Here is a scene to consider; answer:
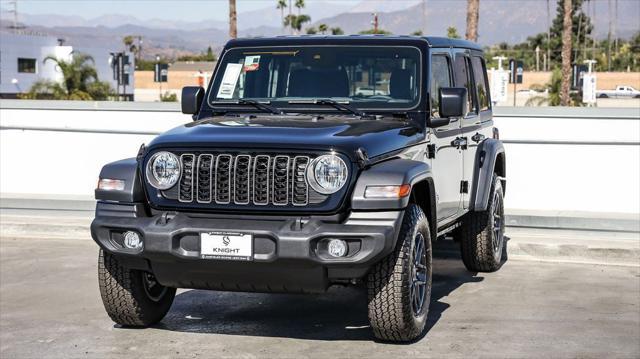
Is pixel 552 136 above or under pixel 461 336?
above

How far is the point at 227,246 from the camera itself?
666 cm

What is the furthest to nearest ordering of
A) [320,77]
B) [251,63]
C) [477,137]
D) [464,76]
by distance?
[477,137]
[464,76]
[251,63]
[320,77]

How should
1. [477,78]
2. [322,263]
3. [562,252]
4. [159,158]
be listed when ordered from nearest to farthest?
[322,263], [159,158], [477,78], [562,252]

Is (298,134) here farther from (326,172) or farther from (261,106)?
(261,106)

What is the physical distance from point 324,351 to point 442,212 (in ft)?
5.79

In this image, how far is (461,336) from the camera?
744 centimetres

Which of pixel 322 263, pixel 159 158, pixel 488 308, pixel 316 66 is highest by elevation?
pixel 316 66

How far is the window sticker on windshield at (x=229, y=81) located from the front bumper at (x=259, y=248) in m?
1.65

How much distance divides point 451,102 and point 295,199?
1771 mm

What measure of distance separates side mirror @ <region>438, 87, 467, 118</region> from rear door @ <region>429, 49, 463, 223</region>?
147 mm

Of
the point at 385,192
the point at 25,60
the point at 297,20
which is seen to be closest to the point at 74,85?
the point at 25,60

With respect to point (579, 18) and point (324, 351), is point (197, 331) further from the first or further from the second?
point (579, 18)

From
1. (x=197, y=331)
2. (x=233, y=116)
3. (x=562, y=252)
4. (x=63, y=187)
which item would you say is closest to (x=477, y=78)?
(x=562, y=252)

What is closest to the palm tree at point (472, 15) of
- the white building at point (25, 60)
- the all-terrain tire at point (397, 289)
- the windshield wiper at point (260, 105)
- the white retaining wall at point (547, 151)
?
the white retaining wall at point (547, 151)
